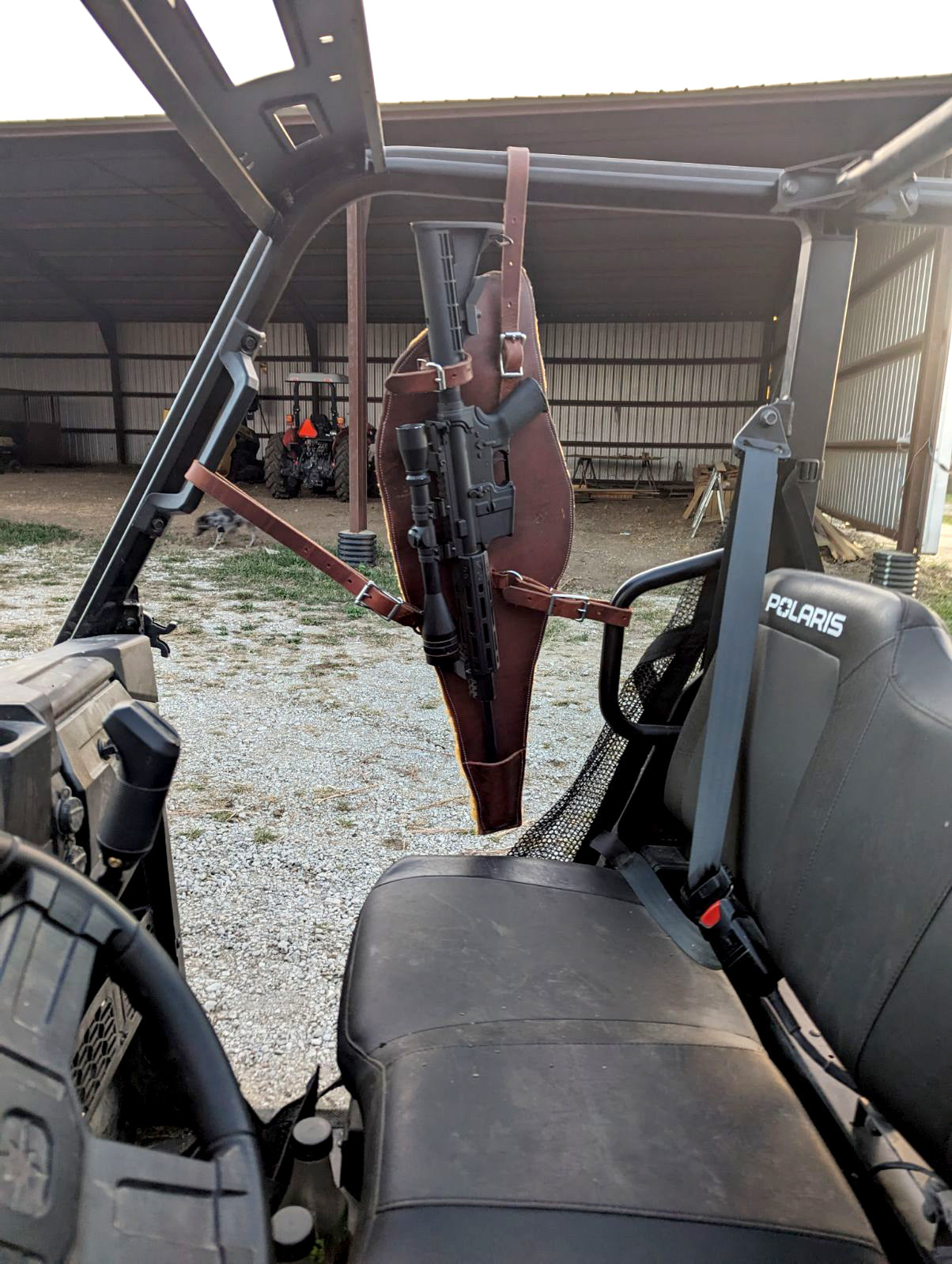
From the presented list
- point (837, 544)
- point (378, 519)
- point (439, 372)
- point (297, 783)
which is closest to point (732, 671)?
point (439, 372)

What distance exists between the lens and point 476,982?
1198 millimetres

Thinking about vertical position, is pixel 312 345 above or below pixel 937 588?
above

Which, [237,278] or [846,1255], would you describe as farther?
[237,278]

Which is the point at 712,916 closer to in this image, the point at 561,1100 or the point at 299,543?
the point at 561,1100

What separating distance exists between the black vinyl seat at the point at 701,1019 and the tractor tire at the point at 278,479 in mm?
13441

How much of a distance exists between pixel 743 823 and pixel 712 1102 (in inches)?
18.6

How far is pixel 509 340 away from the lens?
1.59 metres

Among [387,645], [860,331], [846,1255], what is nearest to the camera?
[846,1255]

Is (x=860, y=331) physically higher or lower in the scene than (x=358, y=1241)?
higher

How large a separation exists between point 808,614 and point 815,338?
52cm

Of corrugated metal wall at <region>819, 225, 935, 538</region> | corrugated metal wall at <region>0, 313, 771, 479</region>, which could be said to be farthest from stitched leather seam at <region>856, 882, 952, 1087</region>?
corrugated metal wall at <region>0, 313, 771, 479</region>

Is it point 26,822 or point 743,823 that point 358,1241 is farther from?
point 743,823

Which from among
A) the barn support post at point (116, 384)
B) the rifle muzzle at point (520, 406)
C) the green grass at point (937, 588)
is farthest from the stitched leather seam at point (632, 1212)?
the barn support post at point (116, 384)

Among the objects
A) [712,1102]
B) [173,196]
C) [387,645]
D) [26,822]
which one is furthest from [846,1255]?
[173,196]
